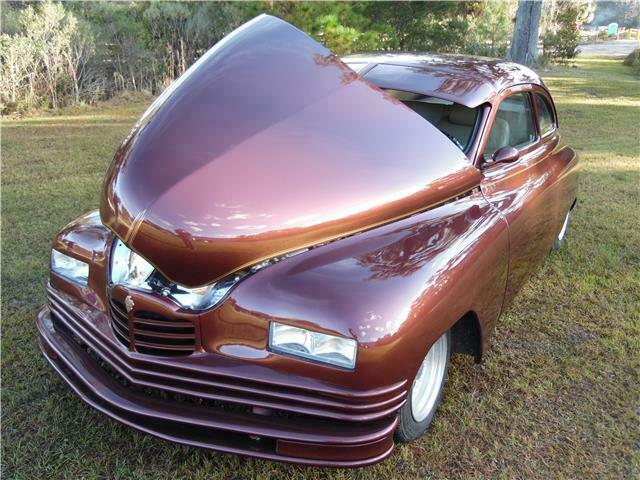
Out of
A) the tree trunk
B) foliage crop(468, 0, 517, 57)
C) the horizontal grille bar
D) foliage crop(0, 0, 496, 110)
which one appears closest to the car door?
the horizontal grille bar

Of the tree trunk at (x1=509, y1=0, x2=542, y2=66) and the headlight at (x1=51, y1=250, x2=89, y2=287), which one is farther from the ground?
the tree trunk at (x1=509, y1=0, x2=542, y2=66)

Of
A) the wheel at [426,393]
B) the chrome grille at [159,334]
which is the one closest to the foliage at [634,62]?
the wheel at [426,393]

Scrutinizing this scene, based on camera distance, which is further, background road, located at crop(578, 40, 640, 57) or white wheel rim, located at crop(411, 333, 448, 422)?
background road, located at crop(578, 40, 640, 57)

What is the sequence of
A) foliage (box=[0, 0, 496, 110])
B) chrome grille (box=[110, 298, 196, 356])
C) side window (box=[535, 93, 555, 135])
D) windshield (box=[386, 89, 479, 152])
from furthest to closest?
foliage (box=[0, 0, 496, 110]) < side window (box=[535, 93, 555, 135]) < windshield (box=[386, 89, 479, 152]) < chrome grille (box=[110, 298, 196, 356])

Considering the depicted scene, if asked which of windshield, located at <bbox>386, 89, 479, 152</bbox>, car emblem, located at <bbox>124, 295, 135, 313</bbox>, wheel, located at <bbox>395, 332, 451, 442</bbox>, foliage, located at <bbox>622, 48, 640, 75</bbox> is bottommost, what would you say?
wheel, located at <bbox>395, 332, 451, 442</bbox>

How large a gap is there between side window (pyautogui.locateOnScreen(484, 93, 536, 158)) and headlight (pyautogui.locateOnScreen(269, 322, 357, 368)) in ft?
5.82

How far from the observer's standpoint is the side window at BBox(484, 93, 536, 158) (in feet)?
10.7

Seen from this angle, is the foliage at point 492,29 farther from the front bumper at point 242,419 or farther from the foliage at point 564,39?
the front bumper at point 242,419

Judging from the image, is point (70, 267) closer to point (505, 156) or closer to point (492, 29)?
point (505, 156)

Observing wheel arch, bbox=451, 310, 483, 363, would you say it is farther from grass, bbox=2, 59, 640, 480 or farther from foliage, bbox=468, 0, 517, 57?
foliage, bbox=468, 0, 517, 57

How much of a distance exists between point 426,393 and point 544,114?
8.72 ft

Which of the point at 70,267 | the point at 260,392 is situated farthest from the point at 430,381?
the point at 70,267

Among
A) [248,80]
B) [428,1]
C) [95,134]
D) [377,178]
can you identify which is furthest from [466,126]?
[428,1]

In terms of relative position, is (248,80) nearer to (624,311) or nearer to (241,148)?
(241,148)
